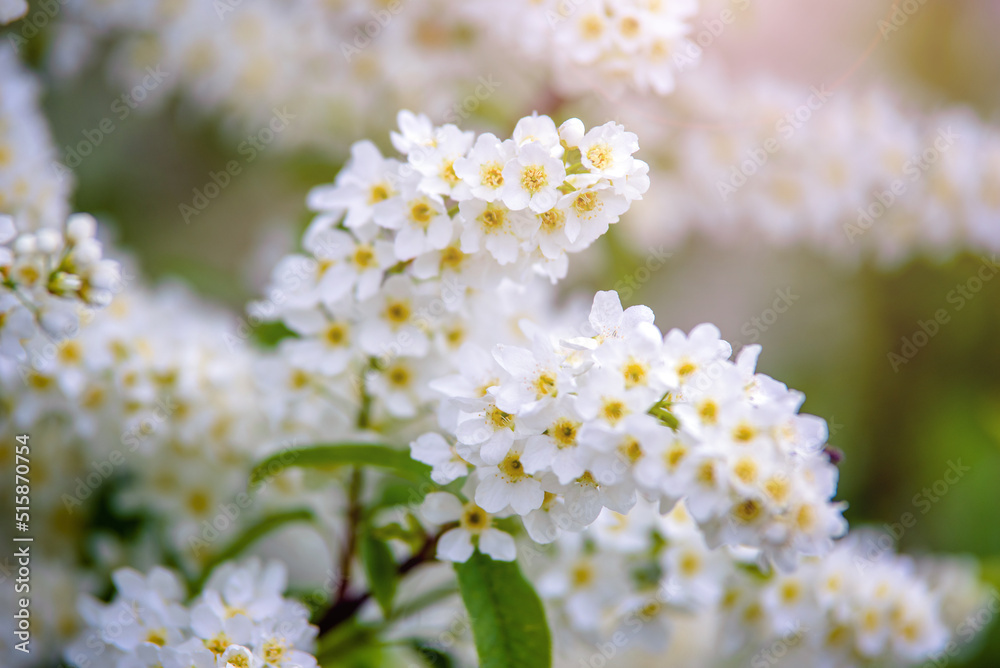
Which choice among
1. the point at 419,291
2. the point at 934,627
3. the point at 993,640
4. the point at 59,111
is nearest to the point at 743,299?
the point at 993,640

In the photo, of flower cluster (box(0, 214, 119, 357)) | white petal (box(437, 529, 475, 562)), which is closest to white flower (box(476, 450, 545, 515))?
white petal (box(437, 529, 475, 562))

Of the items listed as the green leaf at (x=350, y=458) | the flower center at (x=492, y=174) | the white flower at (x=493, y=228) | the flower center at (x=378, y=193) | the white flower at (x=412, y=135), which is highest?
the white flower at (x=412, y=135)

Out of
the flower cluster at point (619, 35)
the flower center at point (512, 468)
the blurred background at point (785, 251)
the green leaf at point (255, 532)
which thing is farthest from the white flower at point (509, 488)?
the blurred background at point (785, 251)

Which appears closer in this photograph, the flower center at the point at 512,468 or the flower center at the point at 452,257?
the flower center at the point at 512,468

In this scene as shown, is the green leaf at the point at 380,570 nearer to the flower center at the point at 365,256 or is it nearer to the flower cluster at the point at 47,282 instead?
the flower center at the point at 365,256

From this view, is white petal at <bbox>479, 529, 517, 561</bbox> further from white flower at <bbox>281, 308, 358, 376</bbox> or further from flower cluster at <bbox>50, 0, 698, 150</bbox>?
flower cluster at <bbox>50, 0, 698, 150</bbox>

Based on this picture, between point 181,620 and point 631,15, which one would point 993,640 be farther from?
point 181,620
